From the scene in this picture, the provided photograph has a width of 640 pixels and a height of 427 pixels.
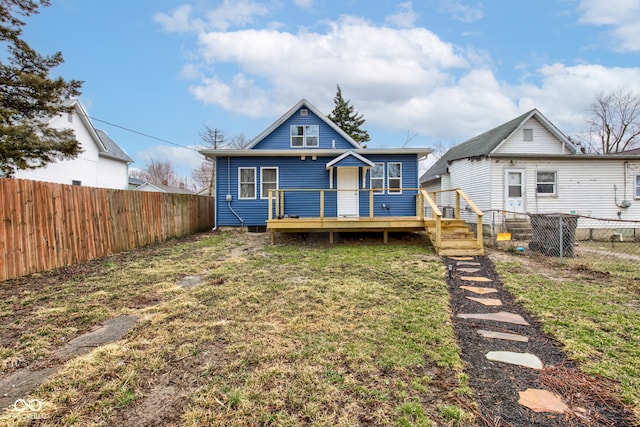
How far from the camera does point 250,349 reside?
8.96 ft

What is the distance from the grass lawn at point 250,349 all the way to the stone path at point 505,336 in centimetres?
36

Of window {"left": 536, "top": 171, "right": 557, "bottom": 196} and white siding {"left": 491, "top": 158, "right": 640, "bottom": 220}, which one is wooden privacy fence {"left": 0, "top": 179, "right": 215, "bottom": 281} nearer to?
white siding {"left": 491, "top": 158, "right": 640, "bottom": 220}

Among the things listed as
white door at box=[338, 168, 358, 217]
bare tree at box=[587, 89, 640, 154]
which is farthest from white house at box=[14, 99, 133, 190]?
bare tree at box=[587, 89, 640, 154]

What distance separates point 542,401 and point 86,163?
2117 centimetres

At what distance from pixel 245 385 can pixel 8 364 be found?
205 centimetres

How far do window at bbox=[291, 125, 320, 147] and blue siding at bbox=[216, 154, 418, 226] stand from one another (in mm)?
1685

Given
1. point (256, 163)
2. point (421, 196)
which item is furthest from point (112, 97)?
point (421, 196)

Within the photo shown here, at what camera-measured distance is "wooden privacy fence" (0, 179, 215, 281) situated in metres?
5.12

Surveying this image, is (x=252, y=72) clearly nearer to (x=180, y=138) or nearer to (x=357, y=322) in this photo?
(x=180, y=138)

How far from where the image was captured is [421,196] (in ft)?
30.4

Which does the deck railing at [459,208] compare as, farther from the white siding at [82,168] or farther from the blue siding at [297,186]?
the white siding at [82,168]

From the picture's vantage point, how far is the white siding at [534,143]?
40.0ft

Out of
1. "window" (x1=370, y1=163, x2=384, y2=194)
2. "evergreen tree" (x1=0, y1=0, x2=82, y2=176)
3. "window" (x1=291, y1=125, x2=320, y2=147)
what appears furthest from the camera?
"window" (x1=291, y1=125, x2=320, y2=147)

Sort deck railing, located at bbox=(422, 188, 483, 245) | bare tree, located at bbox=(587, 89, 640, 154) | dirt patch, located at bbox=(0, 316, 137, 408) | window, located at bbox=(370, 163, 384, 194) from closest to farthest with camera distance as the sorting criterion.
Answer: dirt patch, located at bbox=(0, 316, 137, 408), deck railing, located at bbox=(422, 188, 483, 245), window, located at bbox=(370, 163, 384, 194), bare tree, located at bbox=(587, 89, 640, 154)
